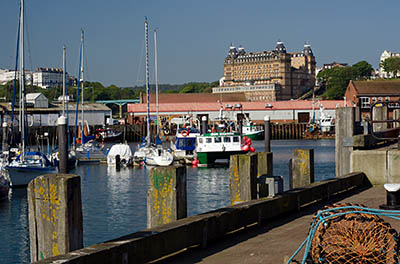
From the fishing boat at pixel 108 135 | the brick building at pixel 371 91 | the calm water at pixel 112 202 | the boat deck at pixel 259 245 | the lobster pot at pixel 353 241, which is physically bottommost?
the calm water at pixel 112 202

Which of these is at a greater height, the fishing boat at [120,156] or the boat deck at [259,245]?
the boat deck at [259,245]

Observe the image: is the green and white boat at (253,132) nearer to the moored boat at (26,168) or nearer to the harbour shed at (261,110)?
the harbour shed at (261,110)

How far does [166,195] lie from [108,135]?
109538mm

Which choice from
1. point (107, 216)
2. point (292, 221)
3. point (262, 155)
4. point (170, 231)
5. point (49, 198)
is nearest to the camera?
point (49, 198)

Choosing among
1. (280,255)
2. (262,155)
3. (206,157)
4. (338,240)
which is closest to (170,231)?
(280,255)

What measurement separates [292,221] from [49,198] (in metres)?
5.49

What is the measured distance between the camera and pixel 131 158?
2402 inches

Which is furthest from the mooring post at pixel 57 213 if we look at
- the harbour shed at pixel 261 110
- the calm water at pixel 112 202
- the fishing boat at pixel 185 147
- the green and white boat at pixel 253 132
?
the harbour shed at pixel 261 110

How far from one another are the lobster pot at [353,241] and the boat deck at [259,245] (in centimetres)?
117

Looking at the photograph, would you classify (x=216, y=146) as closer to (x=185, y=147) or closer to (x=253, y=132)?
(x=185, y=147)

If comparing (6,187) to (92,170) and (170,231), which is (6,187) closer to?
(92,170)

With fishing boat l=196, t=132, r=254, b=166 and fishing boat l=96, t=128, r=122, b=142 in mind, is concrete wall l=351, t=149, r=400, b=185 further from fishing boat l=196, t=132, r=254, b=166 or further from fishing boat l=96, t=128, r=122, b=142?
fishing boat l=96, t=128, r=122, b=142

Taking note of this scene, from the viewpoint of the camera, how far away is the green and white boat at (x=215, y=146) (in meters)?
59.1

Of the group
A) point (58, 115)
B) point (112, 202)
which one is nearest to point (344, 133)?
point (112, 202)
